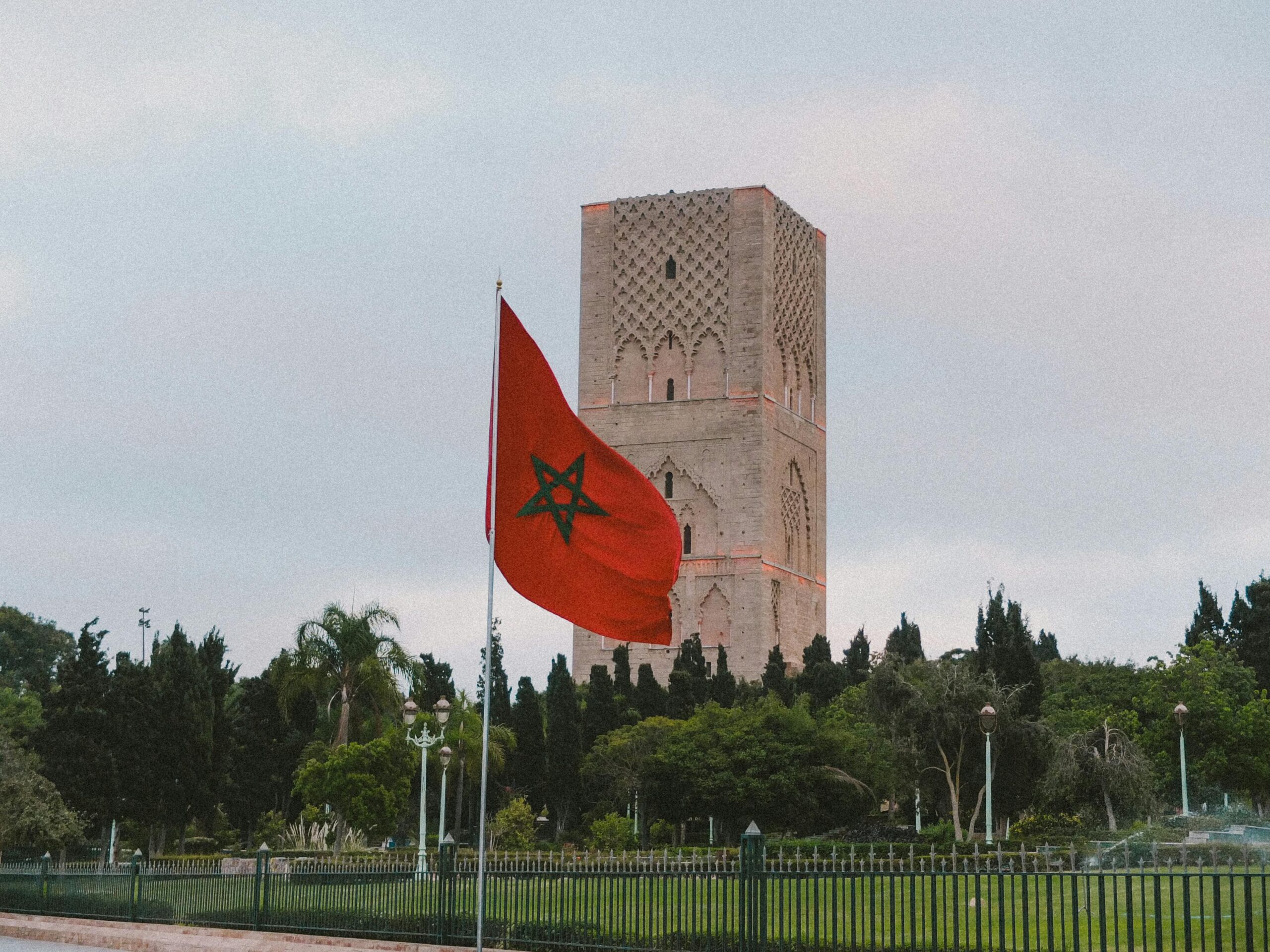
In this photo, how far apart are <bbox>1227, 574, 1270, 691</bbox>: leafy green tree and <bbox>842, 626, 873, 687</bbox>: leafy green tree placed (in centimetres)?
1109

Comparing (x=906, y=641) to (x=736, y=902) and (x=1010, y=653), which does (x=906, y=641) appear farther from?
(x=736, y=902)

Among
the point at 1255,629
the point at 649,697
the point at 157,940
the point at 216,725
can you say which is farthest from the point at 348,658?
the point at 1255,629

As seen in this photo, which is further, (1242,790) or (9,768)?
(1242,790)

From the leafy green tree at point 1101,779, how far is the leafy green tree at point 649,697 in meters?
16.7

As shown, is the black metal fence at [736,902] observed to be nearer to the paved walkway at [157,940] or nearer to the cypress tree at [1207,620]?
the paved walkway at [157,940]

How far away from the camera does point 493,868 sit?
15.2 m

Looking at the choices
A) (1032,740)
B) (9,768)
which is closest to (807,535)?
(1032,740)

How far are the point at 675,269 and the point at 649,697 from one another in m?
20.8

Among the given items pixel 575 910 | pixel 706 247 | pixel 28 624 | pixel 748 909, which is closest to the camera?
pixel 748 909

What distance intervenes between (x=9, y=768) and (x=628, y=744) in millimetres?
14213

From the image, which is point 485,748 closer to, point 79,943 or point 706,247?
point 79,943

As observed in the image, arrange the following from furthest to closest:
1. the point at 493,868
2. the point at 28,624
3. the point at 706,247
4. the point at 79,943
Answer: the point at 28,624
the point at 706,247
the point at 79,943
the point at 493,868

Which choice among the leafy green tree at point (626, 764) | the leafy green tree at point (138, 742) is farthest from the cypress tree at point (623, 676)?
the leafy green tree at point (138, 742)

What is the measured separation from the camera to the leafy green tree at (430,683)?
131ft
